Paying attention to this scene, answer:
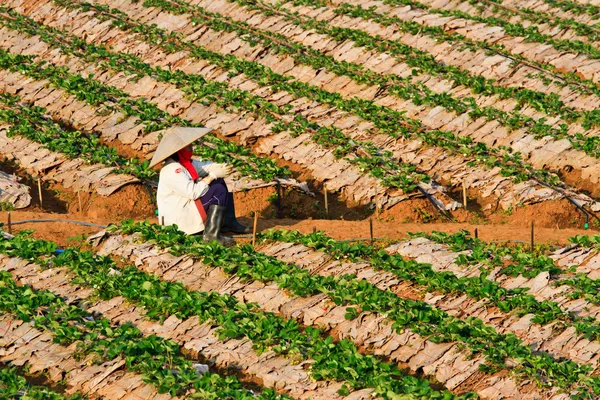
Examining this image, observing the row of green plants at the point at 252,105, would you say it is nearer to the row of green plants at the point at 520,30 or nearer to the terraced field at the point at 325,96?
the terraced field at the point at 325,96

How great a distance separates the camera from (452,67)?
19.7 metres

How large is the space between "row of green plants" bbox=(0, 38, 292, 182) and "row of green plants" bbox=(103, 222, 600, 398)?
2985mm

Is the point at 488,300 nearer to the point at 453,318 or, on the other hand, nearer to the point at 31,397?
the point at 453,318

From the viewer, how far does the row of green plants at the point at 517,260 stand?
10.9m

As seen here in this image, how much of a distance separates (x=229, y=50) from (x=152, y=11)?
2.88 meters

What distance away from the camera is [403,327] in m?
10.0

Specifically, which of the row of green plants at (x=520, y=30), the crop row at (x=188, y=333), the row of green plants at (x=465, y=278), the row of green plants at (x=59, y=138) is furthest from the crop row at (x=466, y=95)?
the crop row at (x=188, y=333)

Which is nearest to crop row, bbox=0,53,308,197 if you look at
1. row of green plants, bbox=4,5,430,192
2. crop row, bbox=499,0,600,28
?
row of green plants, bbox=4,5,430,192

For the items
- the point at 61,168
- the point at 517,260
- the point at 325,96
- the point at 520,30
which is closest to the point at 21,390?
the point at 517,260

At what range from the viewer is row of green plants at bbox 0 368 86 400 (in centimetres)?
848

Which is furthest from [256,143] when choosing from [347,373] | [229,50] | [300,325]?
[347,373]

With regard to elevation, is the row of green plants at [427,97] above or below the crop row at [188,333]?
above

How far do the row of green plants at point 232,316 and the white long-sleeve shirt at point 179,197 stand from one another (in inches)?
30.1

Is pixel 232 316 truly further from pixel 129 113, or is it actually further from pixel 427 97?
pixel 427 97
